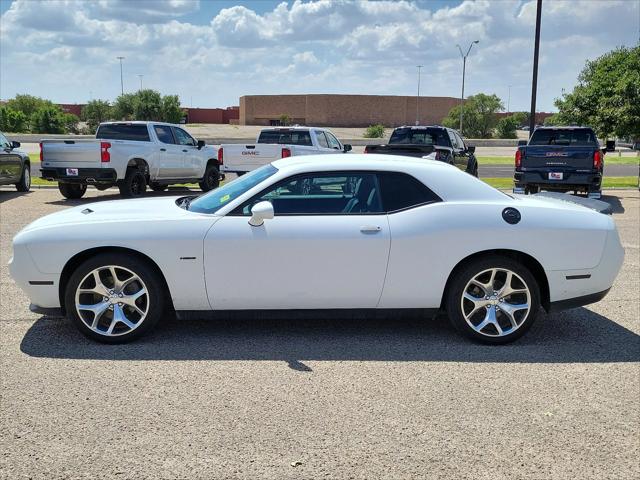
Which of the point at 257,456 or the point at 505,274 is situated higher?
the point at 505,274

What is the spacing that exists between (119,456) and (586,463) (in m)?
2.42

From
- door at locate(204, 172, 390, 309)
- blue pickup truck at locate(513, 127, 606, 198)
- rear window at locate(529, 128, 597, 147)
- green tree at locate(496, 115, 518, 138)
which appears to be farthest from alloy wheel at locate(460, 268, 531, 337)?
green tree at locate(496, 115, 518, 138)

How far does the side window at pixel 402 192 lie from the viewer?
529 centimetres

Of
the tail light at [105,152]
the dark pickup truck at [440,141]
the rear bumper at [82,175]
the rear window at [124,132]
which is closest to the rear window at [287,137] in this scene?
the dark pickup truck at [440,141]

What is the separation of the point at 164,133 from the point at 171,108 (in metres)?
59.1

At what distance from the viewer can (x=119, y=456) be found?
346cm

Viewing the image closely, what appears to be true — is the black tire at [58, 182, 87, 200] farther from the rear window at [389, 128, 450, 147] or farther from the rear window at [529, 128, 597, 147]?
the rear window at [529, 128, 597, 147]

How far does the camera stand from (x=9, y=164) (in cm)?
1571

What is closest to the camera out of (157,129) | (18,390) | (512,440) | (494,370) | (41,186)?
(512,440)

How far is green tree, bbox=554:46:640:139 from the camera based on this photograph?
1886cm

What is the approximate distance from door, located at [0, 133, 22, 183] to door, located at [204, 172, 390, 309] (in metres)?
12.3

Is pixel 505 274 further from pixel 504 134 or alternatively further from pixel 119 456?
pixel 504 134

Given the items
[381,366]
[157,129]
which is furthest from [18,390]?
[157,129]

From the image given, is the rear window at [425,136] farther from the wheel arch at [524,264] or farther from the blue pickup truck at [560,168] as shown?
the wheel arch at [524,264]
